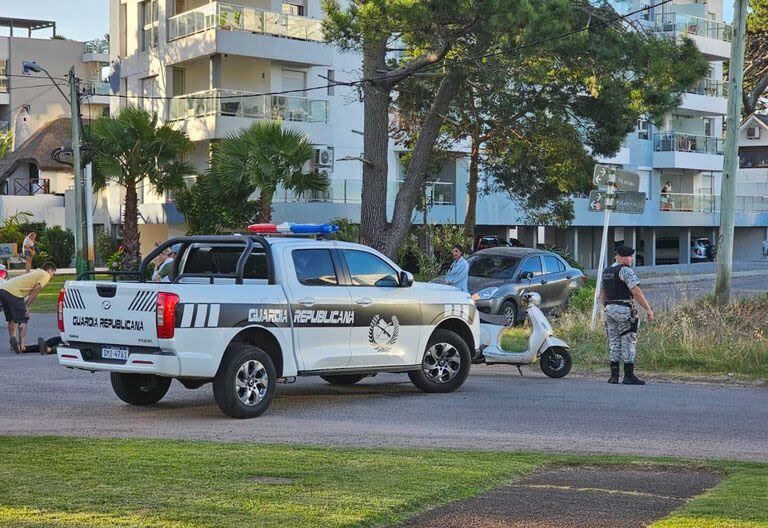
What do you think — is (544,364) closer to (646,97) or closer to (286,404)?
(286,404)

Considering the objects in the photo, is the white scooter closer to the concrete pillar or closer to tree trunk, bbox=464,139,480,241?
tree trunk, bbox=464,139,480,241

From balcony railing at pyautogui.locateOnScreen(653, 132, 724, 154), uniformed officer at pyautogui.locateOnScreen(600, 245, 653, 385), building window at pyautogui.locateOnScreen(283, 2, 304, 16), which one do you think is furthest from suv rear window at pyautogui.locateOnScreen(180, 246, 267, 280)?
balcony railing at pyautogui.locateOnScreen(653, 132, 724, 154)

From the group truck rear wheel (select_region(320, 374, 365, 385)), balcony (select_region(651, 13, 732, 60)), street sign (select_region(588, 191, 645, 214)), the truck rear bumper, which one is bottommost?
truck rear wheel (select_region(320, 374, 365, 385))

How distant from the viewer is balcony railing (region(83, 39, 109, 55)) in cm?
6788

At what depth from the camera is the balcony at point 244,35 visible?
40844 millimetres

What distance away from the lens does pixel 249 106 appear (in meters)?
40.9

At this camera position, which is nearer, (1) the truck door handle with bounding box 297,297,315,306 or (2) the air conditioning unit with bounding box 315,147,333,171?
(1) the truck door handle with bounding box 297,297,315,306

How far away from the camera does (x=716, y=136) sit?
219 ft

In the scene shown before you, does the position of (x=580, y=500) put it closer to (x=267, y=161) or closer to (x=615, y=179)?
(x=615, y=179)

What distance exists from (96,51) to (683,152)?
32.8 metres

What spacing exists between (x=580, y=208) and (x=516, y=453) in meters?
45.8

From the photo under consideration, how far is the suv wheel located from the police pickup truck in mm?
12

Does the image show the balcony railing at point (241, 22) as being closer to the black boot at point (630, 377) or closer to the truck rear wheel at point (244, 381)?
the black boot at point (630, 377)

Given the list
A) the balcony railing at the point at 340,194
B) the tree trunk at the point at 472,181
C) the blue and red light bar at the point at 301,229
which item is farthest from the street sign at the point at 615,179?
the balcony railing at the point at 340,194
